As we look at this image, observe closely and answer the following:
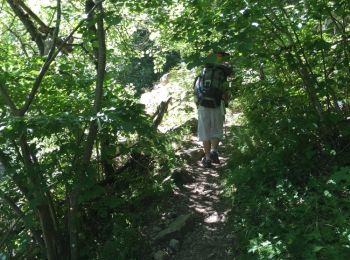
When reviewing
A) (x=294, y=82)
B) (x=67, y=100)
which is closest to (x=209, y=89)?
(x=294, y=82)

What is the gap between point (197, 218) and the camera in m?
5.16

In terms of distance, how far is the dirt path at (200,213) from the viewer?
4.49 m

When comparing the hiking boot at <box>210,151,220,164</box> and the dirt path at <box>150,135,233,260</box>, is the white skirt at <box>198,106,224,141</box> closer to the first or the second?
the hiking boot at <box>210,151,220,164</box>

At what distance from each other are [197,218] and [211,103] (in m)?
2.05

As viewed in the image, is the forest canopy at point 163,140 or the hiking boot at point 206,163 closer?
the forest canopy at point 163,140

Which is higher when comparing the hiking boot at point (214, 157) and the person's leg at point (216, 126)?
the person's leg at point (216, 126)

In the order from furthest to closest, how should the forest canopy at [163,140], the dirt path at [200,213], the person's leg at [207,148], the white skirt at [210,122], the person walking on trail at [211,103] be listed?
the person's leg at [207,148], the white skirt at [210,122], the person walking on trail at [211,103], the dirt path at [200,213], the forest canopy at [163,140]

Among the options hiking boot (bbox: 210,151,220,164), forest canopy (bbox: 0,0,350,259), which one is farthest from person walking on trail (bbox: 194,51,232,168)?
forest canopy (bbox: 0,0,350,259)

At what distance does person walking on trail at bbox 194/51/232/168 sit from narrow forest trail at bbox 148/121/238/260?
35cm

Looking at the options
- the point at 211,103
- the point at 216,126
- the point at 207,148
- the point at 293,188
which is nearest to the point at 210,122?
the point at 216,126

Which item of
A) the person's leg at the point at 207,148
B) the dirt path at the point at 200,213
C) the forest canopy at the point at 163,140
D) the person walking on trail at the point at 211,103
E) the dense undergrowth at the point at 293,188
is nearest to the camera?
the dense undergrowth at the point at 293,188

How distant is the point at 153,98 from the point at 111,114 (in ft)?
Answer: 35.7

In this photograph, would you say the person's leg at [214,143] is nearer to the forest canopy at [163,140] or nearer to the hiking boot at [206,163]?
the hiking boot at [206,163]

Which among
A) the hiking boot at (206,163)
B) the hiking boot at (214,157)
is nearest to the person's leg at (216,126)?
the hiking boot at (214,157)
